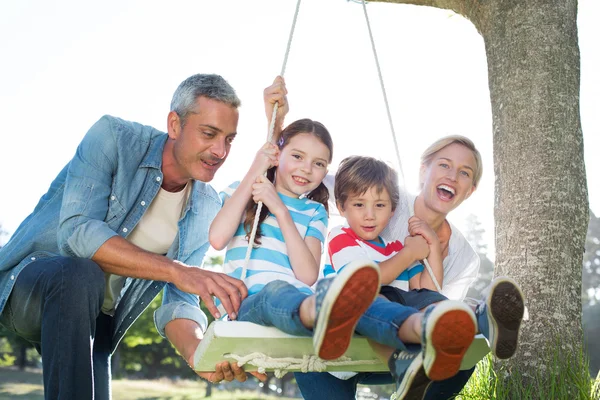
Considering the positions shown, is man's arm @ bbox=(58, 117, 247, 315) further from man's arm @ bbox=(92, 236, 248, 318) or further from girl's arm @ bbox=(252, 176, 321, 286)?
girl's arm @ bbox=(252, 176, 321, 286)

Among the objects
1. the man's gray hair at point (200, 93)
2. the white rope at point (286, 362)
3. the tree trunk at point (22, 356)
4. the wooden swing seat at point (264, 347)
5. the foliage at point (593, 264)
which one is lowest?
the tree trunk at point (22, 356)

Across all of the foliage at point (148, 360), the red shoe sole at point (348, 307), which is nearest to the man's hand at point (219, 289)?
the red shoe sole at point (348, 307)

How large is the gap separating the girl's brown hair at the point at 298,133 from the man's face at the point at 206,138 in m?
0.37

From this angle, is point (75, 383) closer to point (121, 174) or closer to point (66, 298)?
Result: point (66, 298)

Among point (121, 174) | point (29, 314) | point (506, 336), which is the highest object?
point (121, 174)

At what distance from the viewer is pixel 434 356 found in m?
1.95

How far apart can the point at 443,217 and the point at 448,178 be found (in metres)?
0.20

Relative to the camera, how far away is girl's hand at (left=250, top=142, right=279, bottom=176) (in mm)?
2789

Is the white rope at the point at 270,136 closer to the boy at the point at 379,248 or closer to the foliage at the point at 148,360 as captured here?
the boy at the point at 379,248

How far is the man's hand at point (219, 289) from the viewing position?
248 centimetres

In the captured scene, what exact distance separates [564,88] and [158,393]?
2199 centimetres

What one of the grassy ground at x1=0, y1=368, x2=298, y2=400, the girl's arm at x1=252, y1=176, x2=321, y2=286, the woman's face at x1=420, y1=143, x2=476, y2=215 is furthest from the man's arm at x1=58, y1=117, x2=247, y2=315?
the grassy ground at x1=0, y1=368, x2=298, y2=400

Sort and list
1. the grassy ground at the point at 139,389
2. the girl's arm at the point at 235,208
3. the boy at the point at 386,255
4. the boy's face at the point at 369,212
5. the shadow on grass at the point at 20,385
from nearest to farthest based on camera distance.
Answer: the boy at the point at 386,255 → the girl's arm at the point at 235,208 → the boy's face at the point at 369,212 → the shadow on grass at the point at 20,385 → the grassy ground at the point at 139,389

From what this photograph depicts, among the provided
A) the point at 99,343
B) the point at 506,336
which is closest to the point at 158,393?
the point at 99,343
